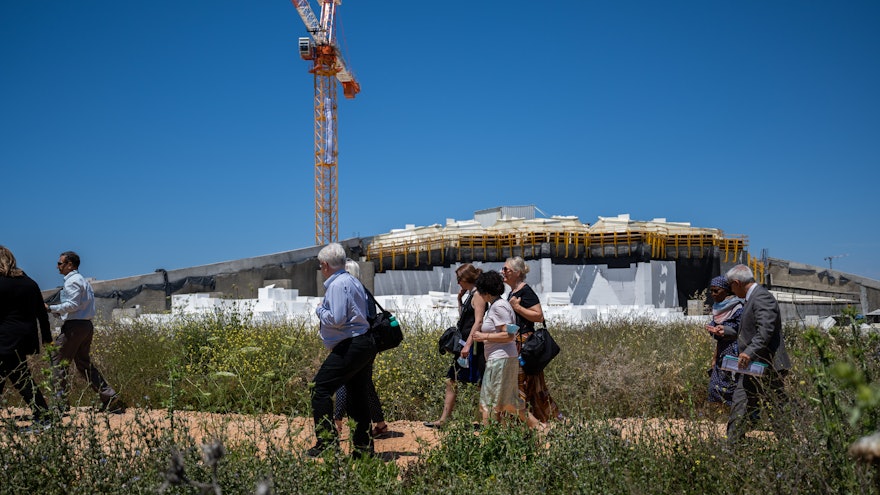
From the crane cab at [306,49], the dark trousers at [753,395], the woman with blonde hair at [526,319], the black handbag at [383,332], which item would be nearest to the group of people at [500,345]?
the woman with blonde hair at [526,319]

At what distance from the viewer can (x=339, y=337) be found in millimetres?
4914

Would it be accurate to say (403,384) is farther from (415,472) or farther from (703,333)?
(703,333)

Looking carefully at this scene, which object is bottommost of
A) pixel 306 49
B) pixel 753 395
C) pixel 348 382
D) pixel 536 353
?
pixel 753 395

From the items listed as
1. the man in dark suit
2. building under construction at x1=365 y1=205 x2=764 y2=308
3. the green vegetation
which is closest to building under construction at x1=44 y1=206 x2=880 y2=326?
building under construction at x1=365 y1=205 x2=764 y2=308

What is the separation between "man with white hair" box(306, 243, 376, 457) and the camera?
4801 mm

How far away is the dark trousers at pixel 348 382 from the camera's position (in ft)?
15.7

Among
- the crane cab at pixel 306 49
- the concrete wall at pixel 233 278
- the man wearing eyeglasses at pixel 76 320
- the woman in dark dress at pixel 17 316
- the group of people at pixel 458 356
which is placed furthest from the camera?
the crane cab at pixel 306 49

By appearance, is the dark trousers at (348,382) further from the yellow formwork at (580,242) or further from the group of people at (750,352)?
the yellow formwork at (580,242)

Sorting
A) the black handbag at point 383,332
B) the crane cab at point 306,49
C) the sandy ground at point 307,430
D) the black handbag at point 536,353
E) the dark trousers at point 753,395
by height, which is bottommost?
the sandy ground at point 307,430

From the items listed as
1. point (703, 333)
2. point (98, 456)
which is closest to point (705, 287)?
point (703, 333)

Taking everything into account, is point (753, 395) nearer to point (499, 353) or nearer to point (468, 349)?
point (499, 353)

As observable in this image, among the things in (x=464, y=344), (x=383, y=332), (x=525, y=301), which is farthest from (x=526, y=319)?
(x=383, y=332)

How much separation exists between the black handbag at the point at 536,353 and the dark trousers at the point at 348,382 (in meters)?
1.49

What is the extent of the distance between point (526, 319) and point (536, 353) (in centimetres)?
31
